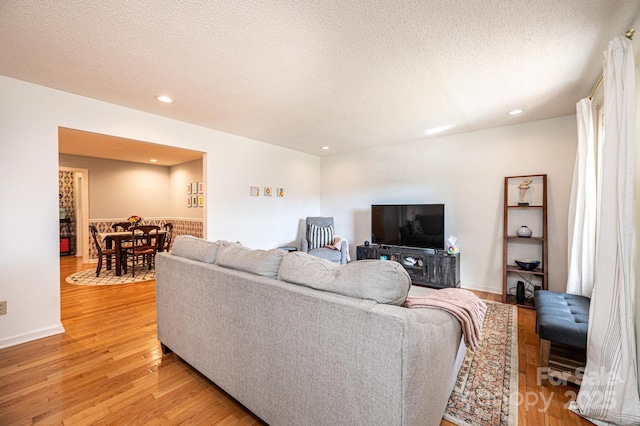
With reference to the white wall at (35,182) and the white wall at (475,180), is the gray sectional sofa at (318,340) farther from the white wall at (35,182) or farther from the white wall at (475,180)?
the white wall at (475,180)

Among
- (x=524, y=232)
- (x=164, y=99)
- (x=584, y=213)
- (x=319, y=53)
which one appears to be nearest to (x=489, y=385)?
(x=584, y=213)

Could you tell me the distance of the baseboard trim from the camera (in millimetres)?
2395

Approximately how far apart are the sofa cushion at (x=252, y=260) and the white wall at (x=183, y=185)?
16.5 ft

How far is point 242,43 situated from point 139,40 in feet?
2.33

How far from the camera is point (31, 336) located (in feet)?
8.25

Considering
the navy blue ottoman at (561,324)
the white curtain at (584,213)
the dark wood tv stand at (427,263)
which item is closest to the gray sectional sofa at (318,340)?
the navy blue ottoman at (561,324)

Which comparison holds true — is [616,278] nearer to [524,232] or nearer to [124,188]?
[524,232]

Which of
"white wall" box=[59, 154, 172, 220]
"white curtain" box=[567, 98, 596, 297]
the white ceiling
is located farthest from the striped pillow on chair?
"white wall" box=[59, 154, 172, 220]

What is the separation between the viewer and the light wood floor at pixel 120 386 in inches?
61.8

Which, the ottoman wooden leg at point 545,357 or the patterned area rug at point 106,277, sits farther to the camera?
the patterned area rug at point 106,277

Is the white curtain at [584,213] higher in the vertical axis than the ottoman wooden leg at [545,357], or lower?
higher

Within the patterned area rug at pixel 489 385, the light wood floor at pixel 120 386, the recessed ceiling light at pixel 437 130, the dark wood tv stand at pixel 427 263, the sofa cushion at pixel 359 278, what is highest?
the recessed ceiling light at pixel 437 130

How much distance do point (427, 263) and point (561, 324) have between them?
2156 mm

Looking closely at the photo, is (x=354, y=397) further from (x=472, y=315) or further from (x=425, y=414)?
(x=472, y=315)
